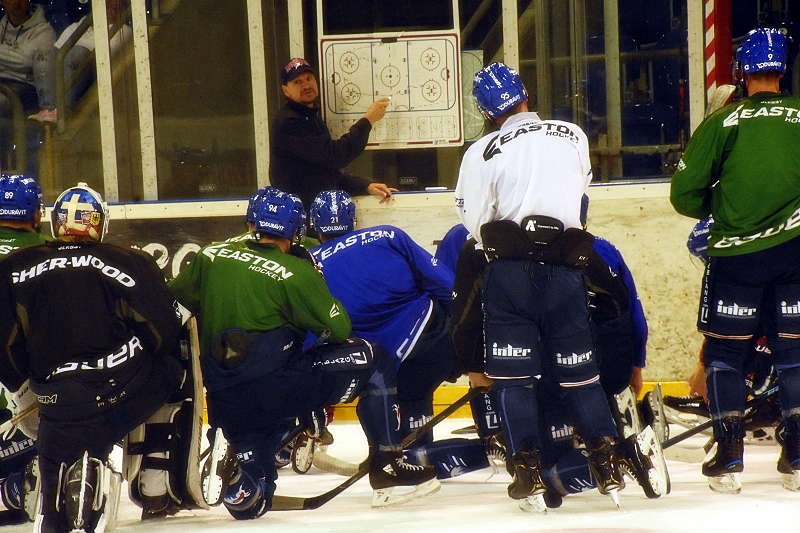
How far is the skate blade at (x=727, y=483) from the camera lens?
188 inches

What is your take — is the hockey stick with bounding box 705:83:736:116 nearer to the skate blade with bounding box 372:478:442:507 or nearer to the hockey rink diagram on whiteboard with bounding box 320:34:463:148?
the hockey rink diagram on whiteboard with bounding box 320:34:463:148

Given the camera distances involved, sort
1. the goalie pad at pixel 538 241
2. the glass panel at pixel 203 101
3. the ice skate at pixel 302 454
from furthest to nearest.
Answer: the glass panel at pixel 203 101 < the ice skate at pixel 302 454 < the goalie pad at pixel 538 241

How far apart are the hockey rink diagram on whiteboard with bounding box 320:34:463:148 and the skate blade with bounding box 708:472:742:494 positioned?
9.01 ft

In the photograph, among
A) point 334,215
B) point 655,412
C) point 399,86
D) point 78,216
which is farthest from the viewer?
point 399,86

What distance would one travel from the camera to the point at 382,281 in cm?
520

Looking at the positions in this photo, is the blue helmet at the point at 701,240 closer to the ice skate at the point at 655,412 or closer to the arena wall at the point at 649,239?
the ice skate at the point at 655,412

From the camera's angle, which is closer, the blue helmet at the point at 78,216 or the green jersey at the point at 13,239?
the blue helmet at the point at 78,216

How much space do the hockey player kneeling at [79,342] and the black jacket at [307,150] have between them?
2274 mm

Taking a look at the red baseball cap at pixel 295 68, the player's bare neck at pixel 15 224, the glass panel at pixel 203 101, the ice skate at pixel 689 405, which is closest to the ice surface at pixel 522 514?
the ice skate at pixel 689 405

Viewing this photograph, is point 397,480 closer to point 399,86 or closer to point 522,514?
point 522,514

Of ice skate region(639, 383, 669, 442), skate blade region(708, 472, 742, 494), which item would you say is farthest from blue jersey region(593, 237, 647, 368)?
skate blade region(708, 472, 742, 494)

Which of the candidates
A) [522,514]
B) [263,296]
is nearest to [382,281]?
[263,296]

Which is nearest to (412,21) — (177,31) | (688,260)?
(177,31)

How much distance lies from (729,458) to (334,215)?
5.77ft
